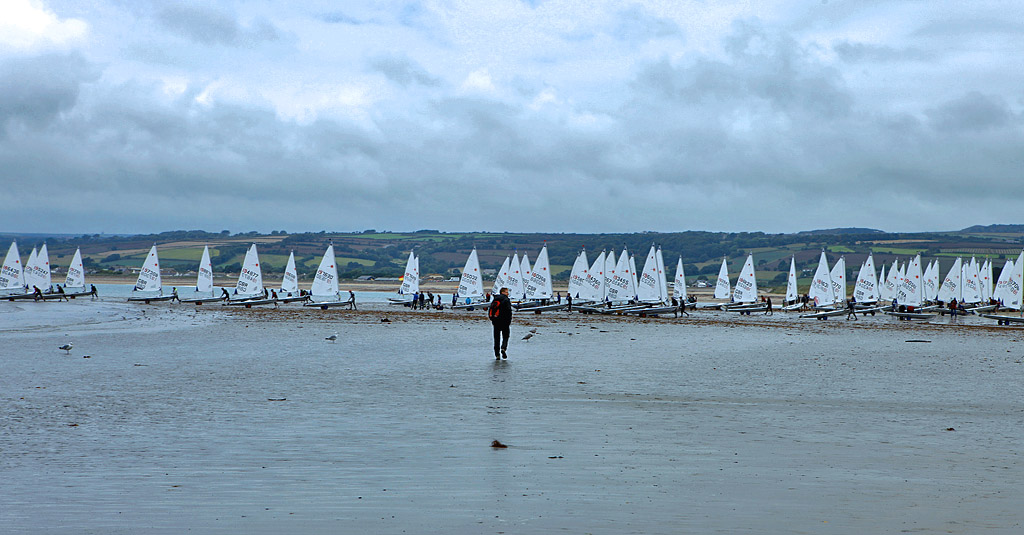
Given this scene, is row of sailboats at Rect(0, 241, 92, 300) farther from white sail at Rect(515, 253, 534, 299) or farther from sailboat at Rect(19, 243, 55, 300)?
white sail at Rect(515, 253, 534, 299)

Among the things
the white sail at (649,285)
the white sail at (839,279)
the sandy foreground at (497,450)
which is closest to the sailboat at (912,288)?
the white sail at (839,279)

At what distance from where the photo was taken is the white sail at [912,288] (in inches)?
2992

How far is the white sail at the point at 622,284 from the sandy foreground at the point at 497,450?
40.5 m

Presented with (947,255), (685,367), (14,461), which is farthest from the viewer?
(947,255)

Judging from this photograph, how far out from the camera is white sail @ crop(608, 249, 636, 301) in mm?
60312

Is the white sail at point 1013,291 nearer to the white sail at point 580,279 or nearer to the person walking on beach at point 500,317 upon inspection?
the white sail at point 580,279

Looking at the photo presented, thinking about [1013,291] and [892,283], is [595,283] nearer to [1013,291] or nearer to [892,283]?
[1013,291]

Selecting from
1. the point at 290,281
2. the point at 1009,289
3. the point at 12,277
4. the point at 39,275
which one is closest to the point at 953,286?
the point at 1009,289

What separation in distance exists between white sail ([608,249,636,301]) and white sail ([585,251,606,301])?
3.11ft

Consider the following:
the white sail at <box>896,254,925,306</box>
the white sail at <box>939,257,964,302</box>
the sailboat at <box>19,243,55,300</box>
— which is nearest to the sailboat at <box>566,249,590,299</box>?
the white sail at <box>896,254,925,306</box>

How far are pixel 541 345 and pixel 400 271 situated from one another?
508 feet

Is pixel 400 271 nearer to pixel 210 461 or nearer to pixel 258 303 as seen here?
pixel 258 303

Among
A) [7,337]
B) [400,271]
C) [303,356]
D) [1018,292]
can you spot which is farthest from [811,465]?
[400,271]

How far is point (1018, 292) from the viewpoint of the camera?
7275 cm
